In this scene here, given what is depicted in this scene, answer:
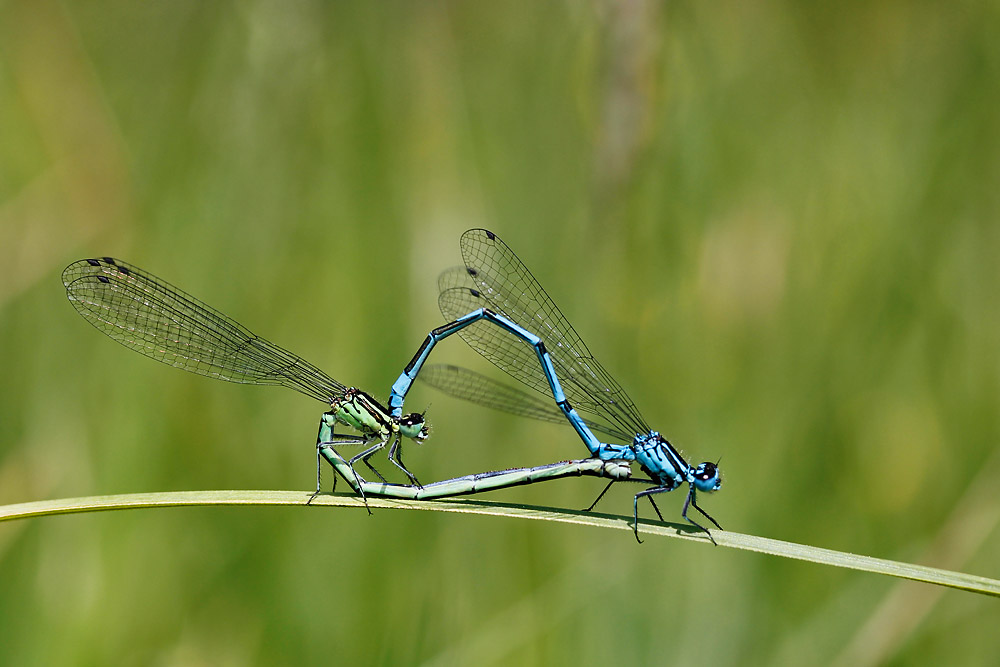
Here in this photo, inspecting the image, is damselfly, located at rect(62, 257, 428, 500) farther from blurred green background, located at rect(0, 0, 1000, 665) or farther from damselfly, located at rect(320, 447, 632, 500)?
blurred green background, located at rect(0, 0, 1000, 665)

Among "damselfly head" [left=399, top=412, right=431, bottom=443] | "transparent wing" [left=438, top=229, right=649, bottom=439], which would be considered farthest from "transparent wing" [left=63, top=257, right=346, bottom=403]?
"transparent wing" [left=438, top=229, right=649, bottom=439]

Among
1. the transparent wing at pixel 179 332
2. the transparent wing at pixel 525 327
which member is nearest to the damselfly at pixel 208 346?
the transparent wing at pixel 179 332

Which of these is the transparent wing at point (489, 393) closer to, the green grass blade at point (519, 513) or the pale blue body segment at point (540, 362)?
the pale blue body segment at point (540, 362)

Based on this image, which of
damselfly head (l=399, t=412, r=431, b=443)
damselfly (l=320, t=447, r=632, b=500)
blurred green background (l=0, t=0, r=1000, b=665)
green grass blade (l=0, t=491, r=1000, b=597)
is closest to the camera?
green grass blade (l=0, t=491, r=1000, b=597)

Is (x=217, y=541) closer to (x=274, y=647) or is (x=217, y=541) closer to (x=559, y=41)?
(x=274, y=647)

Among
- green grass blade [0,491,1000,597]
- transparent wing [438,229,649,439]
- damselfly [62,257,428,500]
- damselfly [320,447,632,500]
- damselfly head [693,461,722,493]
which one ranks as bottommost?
green grass blade [0,491,1000,597]

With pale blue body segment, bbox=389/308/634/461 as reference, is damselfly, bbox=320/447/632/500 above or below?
below

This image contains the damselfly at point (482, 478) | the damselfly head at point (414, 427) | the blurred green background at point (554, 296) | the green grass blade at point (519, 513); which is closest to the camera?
the green grass blade at point (519, 513)

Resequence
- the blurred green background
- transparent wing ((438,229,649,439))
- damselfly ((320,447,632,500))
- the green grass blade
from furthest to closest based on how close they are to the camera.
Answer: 1. transparent wing ((438,229,649,439))
2. the blurred green background
3. damselfly ((320,447,632,500))
4. the green grass blade
